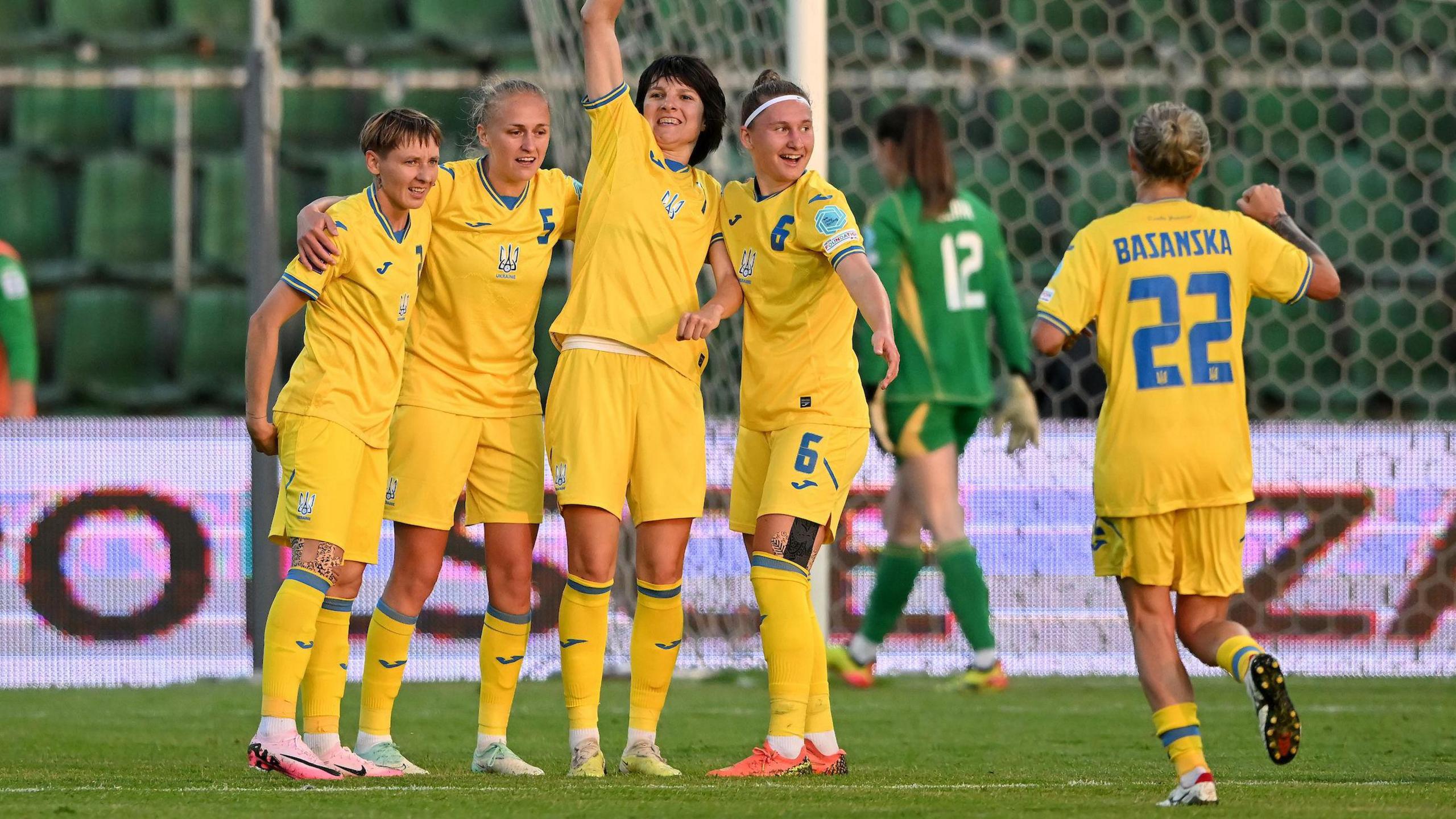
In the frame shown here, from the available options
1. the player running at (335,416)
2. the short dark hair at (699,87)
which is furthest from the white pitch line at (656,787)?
the short dark hair at (699,87)

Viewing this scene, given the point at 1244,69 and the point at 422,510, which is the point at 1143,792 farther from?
A: the point at 1244,69

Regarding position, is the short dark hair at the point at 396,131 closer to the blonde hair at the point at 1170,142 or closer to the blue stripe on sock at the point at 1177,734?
the blonde hair at the point at 1170,142

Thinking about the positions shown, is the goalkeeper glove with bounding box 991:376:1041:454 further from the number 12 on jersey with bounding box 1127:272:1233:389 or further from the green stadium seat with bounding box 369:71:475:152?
the green stadium seat with bounding box 369:71:475:152

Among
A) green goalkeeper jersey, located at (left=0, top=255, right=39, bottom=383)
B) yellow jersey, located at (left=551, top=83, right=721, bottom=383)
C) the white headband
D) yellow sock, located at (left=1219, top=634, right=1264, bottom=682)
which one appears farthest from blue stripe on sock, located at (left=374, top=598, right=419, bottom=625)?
green goalkeeper jersey, located at (left=0, top=255, right=39, bottom=383)

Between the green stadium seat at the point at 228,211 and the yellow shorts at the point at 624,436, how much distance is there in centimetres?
748

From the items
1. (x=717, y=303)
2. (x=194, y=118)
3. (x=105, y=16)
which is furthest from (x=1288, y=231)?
(x=105, y=16)

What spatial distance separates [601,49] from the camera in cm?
412

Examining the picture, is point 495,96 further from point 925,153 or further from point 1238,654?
point 925,153

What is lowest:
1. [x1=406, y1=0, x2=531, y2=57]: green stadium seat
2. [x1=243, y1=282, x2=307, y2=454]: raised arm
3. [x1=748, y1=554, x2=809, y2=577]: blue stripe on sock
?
[x1=748, y1=554, x2=809, y2=577]: blue stripe on sock

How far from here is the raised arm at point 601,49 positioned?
→ 408 centimetres

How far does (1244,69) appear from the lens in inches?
424

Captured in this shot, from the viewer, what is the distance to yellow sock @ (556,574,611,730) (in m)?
4.10

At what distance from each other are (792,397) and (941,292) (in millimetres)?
2546

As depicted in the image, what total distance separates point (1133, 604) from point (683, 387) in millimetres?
1092
